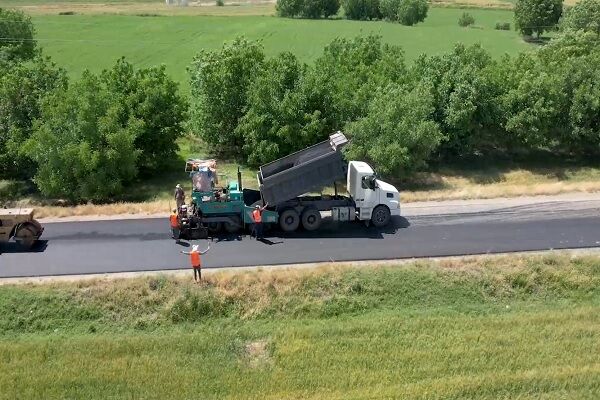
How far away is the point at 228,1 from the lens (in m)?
153

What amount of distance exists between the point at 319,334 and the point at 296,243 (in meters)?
6.10

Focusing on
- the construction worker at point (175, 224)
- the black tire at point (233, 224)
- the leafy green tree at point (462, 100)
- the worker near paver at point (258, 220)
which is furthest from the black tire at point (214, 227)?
the leafy green tree at point (462, 100)

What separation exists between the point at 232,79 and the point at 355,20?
89451 mm

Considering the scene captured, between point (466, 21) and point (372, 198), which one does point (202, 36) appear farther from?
point (372, 198)

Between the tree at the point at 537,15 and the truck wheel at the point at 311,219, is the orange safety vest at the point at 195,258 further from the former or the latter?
the tree at the point at 537,15

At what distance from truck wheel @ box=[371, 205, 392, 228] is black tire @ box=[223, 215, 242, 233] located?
17.5 ft

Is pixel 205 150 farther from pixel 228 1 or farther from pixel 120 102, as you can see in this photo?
pixel 228 1

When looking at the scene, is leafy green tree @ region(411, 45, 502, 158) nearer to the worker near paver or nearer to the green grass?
the worker near paver

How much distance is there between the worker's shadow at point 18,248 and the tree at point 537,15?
283 ft

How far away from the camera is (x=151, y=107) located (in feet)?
112

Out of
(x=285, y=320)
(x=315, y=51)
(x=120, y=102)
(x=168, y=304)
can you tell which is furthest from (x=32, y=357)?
(x=315, y=51)

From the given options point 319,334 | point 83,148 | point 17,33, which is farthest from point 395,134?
point 17,33

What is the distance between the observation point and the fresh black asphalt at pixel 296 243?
899 inches

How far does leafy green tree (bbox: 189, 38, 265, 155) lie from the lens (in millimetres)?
36344
